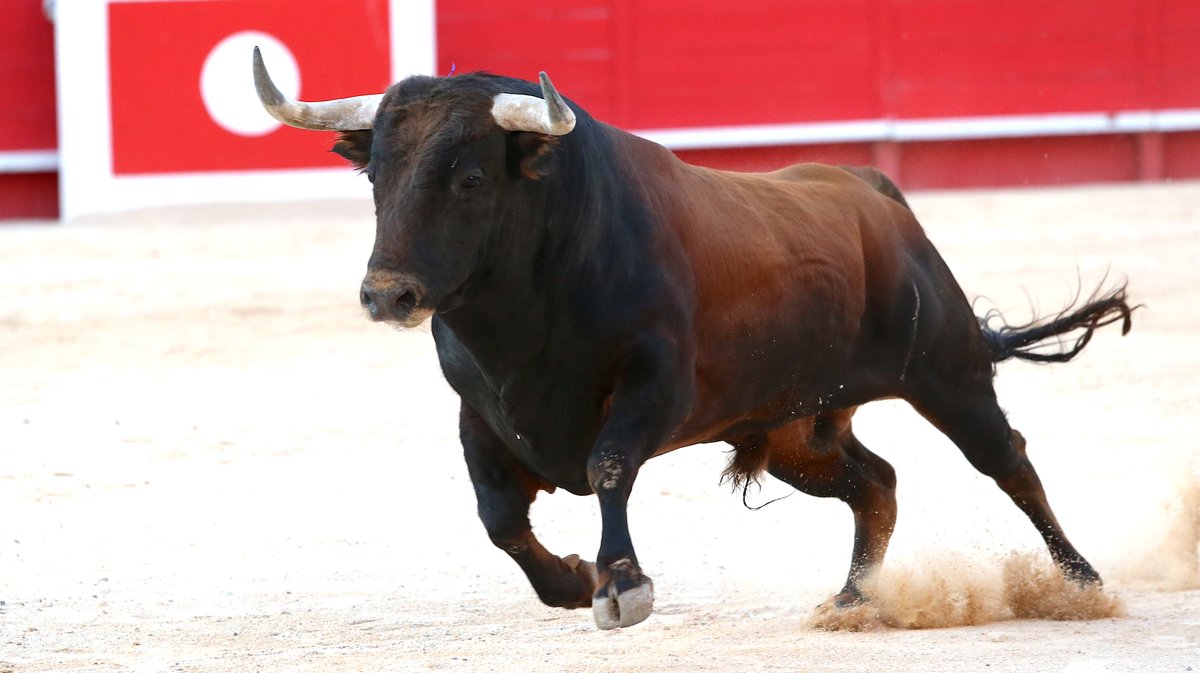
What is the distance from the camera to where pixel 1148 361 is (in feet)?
22.4

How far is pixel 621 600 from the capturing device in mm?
2820

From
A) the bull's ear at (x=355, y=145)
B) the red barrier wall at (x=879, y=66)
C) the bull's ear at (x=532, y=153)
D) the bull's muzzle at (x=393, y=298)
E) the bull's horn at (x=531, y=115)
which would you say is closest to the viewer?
the bull's muzzle at (x=393, y=298)

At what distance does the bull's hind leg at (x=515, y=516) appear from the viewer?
322 centimetres

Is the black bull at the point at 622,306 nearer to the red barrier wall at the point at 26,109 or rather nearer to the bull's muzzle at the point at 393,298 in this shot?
the bull's muzzle at the point at 393,298

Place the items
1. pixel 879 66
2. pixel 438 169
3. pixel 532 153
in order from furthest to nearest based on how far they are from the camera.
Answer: pixel 879 66
pixel 532 153
pixel 438 169

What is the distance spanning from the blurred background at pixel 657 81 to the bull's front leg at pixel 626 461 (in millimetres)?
6566

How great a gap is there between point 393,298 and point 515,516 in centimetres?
66

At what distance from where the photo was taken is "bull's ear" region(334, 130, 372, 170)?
301cm

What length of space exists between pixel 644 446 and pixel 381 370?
3.83 meters

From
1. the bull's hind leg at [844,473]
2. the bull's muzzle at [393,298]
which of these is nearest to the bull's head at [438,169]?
the bull's muzzle at [393,298]

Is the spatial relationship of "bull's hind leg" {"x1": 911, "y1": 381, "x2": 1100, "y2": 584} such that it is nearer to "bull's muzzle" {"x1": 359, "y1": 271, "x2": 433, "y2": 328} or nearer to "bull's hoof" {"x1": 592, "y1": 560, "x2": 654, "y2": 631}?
"bull's hoof" {"x1": 592, "y1": 560, "x2": 654, "y2": 631}

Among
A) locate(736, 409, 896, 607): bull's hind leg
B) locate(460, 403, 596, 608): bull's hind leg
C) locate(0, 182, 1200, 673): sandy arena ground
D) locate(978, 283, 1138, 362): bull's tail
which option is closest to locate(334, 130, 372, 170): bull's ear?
locate(460, 403, 596, 608): bull's hind leg

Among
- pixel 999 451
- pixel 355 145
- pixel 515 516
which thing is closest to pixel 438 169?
pixel 355 145

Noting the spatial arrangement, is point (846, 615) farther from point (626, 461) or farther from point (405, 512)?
point (405, 512)
